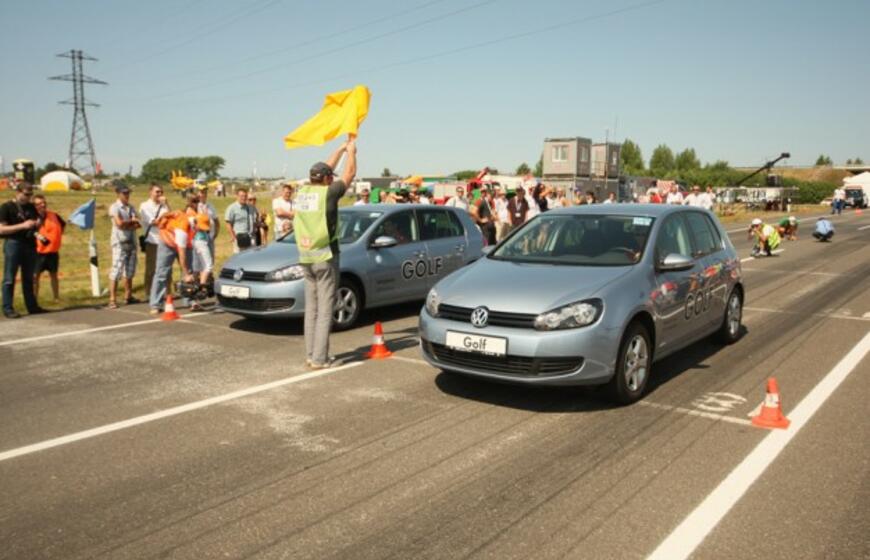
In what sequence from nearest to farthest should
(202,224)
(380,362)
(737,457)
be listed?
1. (737,457)
2. (380,362)
3. (202,224)

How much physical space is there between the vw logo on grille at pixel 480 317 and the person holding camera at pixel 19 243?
302 inches

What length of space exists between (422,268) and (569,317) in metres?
4.56

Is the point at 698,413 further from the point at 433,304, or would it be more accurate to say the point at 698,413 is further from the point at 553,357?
the point at 433,304

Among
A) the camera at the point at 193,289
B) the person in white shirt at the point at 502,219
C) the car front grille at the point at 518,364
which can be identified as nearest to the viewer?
the car front grille at the point at 518,364

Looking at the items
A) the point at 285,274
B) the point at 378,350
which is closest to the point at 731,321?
the point at 378,350

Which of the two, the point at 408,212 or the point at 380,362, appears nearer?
the point at 380,362

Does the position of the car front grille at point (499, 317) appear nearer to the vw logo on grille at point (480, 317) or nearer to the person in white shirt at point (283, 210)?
the vw logo on grille at point (480, 317)

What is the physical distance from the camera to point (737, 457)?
4.48m

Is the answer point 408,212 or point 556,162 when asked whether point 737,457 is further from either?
point 556,162

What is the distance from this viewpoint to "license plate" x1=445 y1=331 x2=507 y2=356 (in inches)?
205

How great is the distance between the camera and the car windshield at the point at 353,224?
917cm

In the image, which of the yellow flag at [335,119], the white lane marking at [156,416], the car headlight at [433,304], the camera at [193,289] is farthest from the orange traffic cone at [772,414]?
the camera at [193,289]

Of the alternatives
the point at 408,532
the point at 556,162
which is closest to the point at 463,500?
the point at 408,532

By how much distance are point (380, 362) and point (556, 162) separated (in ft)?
177
